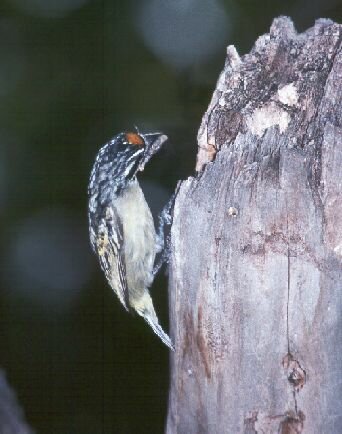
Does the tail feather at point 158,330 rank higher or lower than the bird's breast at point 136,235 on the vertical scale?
lower

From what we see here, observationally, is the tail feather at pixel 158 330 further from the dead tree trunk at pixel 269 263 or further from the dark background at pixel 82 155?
the dark background at pixel 82 155

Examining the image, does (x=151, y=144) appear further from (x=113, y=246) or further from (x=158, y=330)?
(x=158, y=330)

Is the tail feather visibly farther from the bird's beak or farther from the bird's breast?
the bird's beak

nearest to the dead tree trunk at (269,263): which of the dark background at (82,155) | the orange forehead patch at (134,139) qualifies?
the orange forehead patch at (134,139)

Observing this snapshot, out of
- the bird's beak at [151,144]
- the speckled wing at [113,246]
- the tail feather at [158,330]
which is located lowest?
the tail feather at [158,330]

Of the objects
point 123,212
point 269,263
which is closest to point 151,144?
point 123,212

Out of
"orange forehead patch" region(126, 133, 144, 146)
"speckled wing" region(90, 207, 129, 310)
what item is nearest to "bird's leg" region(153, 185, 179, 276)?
"speckled wing" region(90, 207, 129, 310)

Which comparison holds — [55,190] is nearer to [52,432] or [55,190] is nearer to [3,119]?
[3,119]
